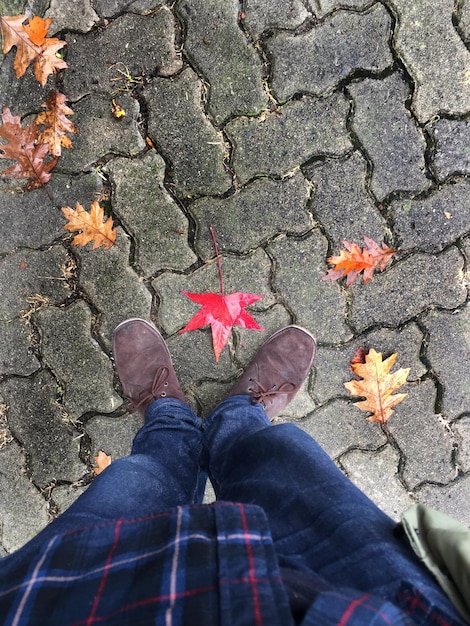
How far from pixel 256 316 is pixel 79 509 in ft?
2.91

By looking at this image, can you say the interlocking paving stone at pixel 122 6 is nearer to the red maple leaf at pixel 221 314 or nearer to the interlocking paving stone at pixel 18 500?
the red maple leaf at pixel 221 314

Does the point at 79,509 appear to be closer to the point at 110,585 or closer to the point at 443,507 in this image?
the point at 110,585

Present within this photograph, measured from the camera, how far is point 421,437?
1806 mm

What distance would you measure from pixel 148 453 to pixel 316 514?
0.63 metres

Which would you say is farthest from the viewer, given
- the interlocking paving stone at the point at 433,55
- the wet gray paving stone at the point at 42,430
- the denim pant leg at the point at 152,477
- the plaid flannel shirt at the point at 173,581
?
the wet gray paving stone at the point at 42,430

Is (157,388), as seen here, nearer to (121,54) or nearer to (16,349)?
(16,349)

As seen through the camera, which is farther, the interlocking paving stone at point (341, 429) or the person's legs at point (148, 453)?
the interlocking paving stone at point (341, 429)

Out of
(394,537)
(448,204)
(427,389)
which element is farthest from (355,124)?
(394,537)

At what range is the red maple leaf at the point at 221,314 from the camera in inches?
68.2

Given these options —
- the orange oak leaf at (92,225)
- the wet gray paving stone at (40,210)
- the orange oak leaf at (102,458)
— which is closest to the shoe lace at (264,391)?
the orange oak leaf at (102,458)

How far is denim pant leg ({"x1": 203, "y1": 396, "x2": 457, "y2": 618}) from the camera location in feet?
3.22

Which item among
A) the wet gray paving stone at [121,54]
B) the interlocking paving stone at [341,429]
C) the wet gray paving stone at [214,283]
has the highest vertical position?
the wet gray paving stone at [121,54]

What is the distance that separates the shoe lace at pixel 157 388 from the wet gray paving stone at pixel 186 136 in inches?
25.5

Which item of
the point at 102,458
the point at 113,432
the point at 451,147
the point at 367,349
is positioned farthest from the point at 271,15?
the point at 102,458
